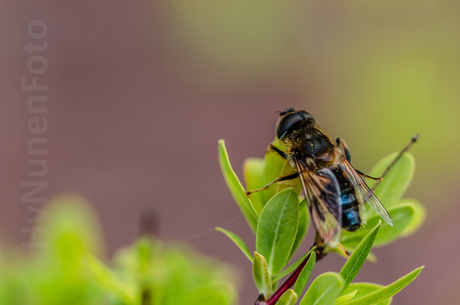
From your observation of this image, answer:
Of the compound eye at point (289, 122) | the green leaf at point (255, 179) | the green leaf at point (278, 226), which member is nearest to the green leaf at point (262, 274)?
the green leaf at point (278, 226)

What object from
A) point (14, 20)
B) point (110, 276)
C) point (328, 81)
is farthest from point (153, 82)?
point (110, 276)

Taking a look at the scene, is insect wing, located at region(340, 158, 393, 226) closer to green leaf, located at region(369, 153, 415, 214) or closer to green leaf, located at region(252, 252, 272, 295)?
green leaf, located at region(369, 153, 415, 214)

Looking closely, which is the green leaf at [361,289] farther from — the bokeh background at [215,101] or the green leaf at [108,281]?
the bokeh background at [215,101]

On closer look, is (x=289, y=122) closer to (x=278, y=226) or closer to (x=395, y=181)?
(x=395, y=181)

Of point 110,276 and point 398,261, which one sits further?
point 398,261

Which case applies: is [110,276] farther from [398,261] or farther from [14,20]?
[14,20]

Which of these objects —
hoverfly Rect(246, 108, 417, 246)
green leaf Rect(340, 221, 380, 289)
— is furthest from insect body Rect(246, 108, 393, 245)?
green leaf Rect(340, 221, 380, 289)

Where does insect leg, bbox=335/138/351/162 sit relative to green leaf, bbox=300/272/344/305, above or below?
above

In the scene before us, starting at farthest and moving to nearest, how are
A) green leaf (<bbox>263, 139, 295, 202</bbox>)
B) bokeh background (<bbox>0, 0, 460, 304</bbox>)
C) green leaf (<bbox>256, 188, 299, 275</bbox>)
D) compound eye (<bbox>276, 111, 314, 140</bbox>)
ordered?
bokeh background (<bbox>0, 0, 460, 304</bbox>), compound eye (<bbox>276, 111, 314, 140</bbox>), green leaf (<bbox>263, 139, 295, 202</bbox>), green leaf (<bbox>256, 188, 299, 275</bbox>)
